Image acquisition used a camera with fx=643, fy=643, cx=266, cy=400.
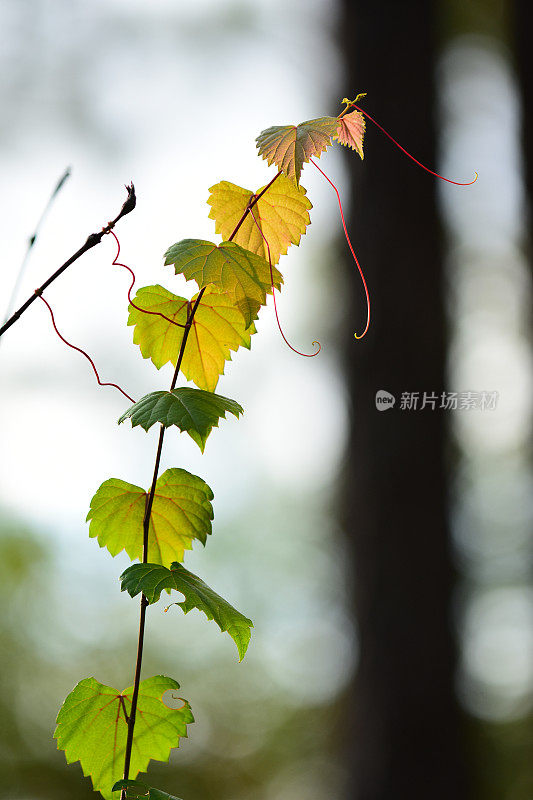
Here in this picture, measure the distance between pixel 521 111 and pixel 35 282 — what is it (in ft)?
4.40

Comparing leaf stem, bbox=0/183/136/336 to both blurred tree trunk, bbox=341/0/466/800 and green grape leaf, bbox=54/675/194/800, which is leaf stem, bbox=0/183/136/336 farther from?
blurred tree trunk, bbox=341/0/466/800

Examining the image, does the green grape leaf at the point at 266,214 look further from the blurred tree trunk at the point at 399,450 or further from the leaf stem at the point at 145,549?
the blurred tree trunk at the point at 399,450

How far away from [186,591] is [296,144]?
0.16m

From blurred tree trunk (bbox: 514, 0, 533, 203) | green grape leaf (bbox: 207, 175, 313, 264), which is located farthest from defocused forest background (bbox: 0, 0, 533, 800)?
green grape leaf (bbox: 207, 175, 313, 264)

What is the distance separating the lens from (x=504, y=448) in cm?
248

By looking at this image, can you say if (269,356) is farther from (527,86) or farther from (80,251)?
(80,251)

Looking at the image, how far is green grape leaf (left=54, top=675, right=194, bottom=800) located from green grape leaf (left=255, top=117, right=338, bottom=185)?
190mm

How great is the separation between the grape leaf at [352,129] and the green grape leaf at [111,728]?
0.22m

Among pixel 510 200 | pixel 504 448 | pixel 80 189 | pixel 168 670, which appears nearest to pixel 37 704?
pixel 168 670

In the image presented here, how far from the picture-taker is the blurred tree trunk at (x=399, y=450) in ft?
3.17

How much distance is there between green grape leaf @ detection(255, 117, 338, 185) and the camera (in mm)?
224

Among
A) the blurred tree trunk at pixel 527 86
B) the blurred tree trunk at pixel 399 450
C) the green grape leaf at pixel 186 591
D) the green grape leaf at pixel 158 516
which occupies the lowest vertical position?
the green grape leaf at pixel 186 591

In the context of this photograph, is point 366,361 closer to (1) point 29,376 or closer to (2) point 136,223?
(2) point 136,223

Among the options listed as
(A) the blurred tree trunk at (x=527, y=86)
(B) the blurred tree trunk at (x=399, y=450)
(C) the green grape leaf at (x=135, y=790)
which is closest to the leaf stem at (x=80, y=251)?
(C) the green grape leaf at (x=135, y=790)
